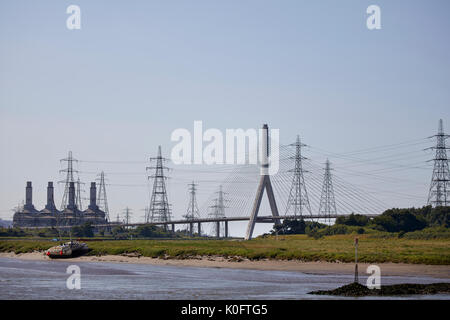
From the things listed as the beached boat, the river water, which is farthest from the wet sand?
the river water

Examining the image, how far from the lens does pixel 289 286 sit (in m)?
46.7

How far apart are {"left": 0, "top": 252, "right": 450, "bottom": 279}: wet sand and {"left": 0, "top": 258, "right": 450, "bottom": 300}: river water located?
327 centimetres

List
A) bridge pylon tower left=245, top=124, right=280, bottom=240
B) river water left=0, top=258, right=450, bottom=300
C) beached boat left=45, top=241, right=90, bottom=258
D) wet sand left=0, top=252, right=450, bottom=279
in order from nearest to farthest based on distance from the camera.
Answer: river water left=0, top=258, right=450, bottom=300 → wet sand left=0, top=252, right=450, bottom=279 → beached boat left=45, top=241, right=90, bottom=258 → bridge pylon tower left=245, top=124, right=280, bottom=240

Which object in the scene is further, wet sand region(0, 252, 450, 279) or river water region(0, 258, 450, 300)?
wet sand region(0, 252, 450, 279)

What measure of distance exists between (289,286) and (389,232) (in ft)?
218

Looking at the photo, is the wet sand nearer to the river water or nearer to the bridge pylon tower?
the river water

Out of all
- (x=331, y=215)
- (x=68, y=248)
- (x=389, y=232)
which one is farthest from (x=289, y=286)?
(x=331, y=215)

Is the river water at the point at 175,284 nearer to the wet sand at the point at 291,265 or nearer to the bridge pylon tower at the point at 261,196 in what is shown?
the wet sand at the point at 291,265

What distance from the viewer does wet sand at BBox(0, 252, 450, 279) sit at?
188ft

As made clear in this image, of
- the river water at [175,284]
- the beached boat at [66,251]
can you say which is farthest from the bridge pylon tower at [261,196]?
the river water at [175,284]

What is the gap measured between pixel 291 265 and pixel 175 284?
20353 millimetres

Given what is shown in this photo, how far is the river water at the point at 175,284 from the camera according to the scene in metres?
41.9

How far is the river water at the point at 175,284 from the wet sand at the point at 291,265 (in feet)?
10.7

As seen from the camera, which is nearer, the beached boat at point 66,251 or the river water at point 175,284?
the river water at point 175,284
